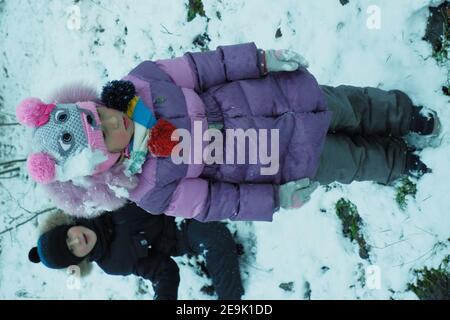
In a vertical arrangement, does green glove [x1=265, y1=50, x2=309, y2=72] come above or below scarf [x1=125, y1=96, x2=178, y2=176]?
above

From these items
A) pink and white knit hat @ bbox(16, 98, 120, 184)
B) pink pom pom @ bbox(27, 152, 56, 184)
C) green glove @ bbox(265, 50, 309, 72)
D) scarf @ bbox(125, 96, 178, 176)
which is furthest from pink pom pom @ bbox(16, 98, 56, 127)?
green glove @ bbox(265, 50, 309, 72)

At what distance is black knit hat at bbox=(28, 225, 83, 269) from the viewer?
8.20ft

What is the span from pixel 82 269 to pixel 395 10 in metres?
2.42

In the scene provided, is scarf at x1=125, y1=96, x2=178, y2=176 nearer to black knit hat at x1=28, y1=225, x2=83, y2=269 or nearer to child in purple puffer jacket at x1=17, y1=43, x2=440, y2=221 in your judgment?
child in purple puffer jacket at x1=17, y1=43, x2=440, y2=221

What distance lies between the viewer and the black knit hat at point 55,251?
2.50 m

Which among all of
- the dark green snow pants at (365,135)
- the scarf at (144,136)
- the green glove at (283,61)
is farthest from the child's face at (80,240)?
the green glove at (283,61)

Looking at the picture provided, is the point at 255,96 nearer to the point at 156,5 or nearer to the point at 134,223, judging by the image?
the point at 134,223

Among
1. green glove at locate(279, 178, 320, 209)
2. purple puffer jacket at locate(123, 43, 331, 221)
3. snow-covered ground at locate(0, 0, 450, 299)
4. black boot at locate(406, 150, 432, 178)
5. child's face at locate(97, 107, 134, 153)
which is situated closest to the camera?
child's face at locate(97, 107, 134, 153)

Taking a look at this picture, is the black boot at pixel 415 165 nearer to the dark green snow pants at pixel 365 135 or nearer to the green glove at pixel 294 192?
the dark green snow pants at pixel 365 135

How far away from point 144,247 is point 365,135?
4.74ft

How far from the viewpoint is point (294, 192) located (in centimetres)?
192

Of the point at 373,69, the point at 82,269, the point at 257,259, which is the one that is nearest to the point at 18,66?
the point at 82,269

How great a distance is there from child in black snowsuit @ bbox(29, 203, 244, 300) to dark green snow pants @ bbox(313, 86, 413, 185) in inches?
40.3

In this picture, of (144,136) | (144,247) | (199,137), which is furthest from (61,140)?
(144,247)
